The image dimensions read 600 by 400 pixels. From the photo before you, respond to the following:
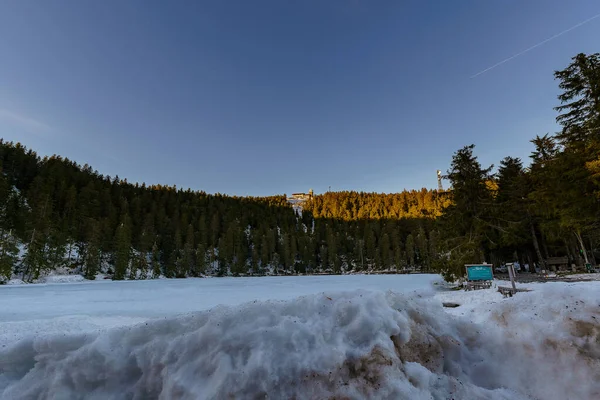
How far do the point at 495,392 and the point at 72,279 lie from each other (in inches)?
2628

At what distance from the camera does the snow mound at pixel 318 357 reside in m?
3.65

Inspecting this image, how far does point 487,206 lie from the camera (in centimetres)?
2342

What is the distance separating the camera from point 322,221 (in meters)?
134

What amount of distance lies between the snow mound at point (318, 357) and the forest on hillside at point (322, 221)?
52.6ft

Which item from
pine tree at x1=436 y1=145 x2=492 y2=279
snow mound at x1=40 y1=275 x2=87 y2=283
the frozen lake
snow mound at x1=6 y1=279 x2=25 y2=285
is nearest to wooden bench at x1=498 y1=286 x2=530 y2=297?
the frozen lake

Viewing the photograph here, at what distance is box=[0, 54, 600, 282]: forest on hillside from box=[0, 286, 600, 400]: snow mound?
16.0 meters

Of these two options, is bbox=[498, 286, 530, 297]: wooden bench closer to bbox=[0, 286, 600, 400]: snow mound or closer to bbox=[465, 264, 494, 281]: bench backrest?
bbox=[465, 264, 494, 281]: bench backrest

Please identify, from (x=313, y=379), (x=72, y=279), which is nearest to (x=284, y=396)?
(x=313, y=379)

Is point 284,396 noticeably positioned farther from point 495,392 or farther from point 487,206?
point 487,206

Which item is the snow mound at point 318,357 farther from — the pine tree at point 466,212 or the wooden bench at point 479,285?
the pine tree at point 466,212

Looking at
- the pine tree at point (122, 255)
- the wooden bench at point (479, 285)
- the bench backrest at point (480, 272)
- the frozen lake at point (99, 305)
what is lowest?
the frozen lake at point (99, 305)

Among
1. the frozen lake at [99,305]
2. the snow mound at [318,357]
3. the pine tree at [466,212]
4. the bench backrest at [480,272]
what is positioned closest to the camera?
the snow mound at [318,357]

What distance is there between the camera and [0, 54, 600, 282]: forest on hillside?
62.2 ft

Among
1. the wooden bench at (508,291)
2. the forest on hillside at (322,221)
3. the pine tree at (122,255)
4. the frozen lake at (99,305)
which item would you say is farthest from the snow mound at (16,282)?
the wooden bench at (508,291)
